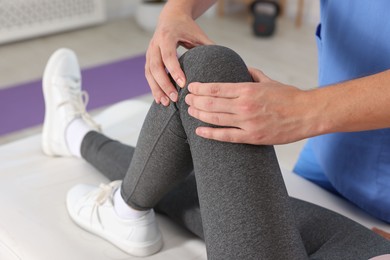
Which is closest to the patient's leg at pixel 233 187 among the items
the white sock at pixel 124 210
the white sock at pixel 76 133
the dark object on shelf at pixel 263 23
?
the white sock at pixel 124 210

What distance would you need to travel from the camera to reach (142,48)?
3.39 metres

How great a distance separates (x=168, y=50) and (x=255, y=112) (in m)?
0.28

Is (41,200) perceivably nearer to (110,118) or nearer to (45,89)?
(45,89)

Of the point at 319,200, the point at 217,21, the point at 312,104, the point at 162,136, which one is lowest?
the point at 217,21

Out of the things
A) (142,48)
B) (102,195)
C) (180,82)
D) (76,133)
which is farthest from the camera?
(142,48)

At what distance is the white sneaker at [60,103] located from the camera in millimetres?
1548

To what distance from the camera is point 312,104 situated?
2.95 ft

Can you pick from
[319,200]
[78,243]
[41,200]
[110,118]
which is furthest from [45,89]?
[319,200]

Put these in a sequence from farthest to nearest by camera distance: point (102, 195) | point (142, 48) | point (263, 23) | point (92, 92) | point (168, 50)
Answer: point (263, 23), point (142, 48), point (92, 92), point (102, 195), point (168, 50)

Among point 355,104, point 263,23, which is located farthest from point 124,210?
point 263,23

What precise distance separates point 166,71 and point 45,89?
0.64m

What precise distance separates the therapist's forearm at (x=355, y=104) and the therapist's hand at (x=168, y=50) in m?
0.25

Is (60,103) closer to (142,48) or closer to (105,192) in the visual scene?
(105,192)

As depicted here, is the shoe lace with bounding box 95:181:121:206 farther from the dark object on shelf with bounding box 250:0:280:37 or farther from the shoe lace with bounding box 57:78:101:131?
the dark object on shelf with bounding box 250:0:280:37
